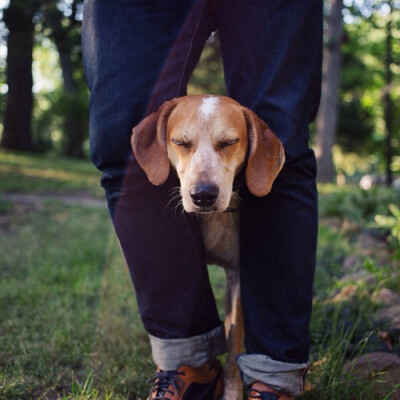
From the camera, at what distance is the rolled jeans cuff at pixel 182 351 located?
1974mm

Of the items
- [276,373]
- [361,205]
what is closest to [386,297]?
[276,373]

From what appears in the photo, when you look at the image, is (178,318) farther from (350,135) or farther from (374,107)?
(350,135)

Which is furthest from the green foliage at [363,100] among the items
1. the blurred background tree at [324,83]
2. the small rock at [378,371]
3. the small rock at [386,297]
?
the small rock at [378,371]

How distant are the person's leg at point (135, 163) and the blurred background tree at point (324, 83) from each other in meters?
2.26

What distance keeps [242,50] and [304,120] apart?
0.36m

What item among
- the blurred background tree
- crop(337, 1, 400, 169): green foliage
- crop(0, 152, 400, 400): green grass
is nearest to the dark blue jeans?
crop(0, 152, 400, 400): green grass

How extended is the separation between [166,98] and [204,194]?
0.46 m

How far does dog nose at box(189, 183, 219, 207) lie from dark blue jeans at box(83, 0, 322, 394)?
0.17m

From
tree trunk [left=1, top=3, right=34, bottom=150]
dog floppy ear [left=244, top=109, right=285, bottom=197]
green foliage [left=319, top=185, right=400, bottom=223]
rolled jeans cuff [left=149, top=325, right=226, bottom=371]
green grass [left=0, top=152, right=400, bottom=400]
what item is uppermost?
tree trunk [left=1, top=3, right=34, bottom=150]

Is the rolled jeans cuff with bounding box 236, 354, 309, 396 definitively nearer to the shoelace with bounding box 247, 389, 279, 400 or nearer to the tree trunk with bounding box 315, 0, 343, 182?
the shoelace with bounding box 247, 389, 279, 400

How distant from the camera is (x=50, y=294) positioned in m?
3.25

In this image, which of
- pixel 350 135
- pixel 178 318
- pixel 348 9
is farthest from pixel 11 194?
pixel 350 135

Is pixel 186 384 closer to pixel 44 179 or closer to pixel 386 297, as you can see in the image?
pixel 386 297

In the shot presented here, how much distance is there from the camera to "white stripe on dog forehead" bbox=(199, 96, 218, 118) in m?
1.96
